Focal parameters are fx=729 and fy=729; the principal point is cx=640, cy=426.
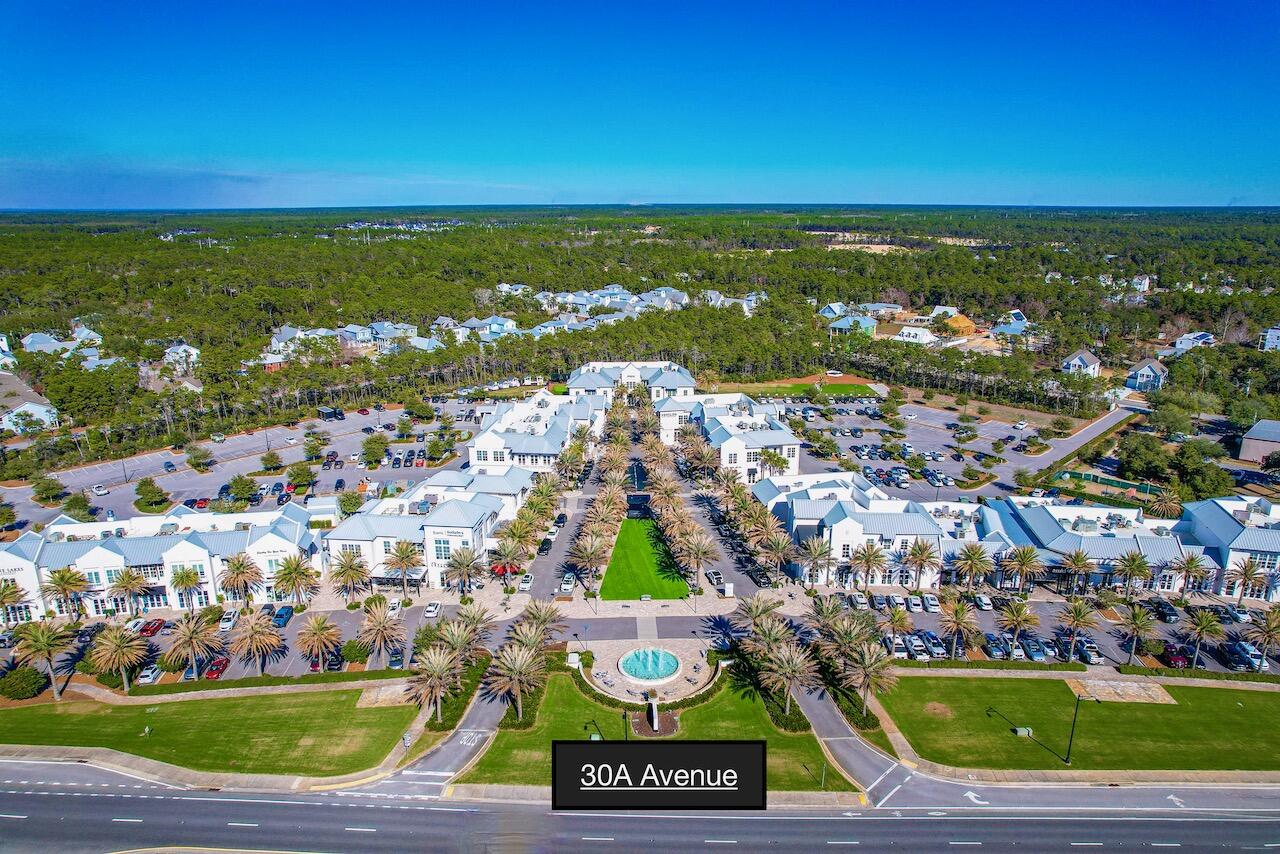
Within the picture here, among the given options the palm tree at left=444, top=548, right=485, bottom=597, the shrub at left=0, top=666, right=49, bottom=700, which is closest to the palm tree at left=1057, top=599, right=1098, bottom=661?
the palm tree at left=444, top=548, right=485, bottom=597

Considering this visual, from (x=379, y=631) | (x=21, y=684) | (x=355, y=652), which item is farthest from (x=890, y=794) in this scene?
(x=21, y=684)

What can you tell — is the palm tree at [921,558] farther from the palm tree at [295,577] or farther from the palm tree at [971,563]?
the palm tree at [295,577]

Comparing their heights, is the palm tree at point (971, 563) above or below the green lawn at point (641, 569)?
above

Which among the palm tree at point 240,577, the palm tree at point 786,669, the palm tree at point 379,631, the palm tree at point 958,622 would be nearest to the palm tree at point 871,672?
the palm tree at point 786,669

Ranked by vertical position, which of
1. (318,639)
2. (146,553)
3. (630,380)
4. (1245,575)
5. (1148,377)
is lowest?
(318,639)

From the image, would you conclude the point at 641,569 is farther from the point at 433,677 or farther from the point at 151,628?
the point at 151,628
